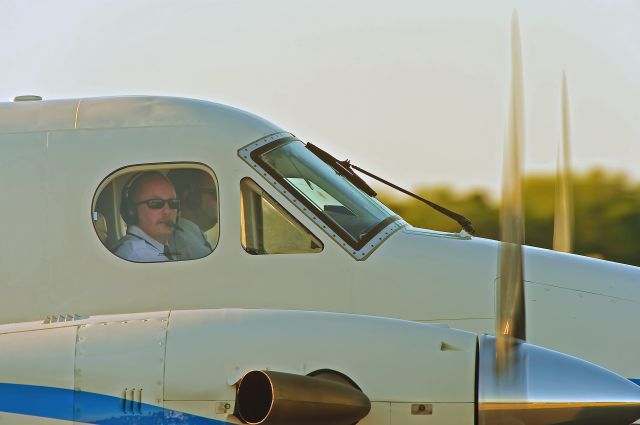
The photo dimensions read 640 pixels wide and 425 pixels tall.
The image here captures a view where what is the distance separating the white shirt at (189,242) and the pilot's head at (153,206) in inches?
2.1

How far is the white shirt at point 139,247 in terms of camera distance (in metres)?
7.26

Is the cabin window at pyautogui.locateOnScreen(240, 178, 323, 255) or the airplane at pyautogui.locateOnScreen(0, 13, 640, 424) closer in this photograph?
the airplane at pyautogui.locateOnScreen(0, 13, 640, 424)

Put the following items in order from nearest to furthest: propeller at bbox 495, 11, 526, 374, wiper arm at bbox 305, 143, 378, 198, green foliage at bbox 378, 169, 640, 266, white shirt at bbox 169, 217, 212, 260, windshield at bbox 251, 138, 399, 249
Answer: propeller at bbox 495, 11, 526, 374
white shirt at bbox 169, 217, 212, 260
windshield at bbox 251, 138, 399, 249
wiper arm at bbox 305, 143, 378, 198
green foliage at bbox 378, 169, 640, 266

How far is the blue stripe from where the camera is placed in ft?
20.2

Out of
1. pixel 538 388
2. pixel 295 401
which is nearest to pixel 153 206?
pixel 295 401

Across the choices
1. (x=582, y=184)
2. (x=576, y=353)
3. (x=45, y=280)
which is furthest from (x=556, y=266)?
(x=582, y=184)

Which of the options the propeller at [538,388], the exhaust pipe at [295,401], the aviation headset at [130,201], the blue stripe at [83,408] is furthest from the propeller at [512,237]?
the aviation headset at [130,201]

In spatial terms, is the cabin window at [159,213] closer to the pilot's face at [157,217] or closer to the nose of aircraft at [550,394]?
the pilot's face at [157,217]

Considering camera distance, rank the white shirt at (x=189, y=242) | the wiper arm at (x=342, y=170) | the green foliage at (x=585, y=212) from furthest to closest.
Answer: the green foliage at (x=585, y=212) < the wiper arm at (x=342, y=170) < the white shirt at (x=189, y=242)

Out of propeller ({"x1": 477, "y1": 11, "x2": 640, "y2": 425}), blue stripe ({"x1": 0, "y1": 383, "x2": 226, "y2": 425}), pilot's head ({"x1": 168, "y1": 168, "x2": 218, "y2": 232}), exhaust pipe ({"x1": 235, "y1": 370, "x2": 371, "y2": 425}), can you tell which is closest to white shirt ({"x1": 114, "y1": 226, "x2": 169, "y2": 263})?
pilot's head ({"x1": 168, "y1": 168, "x2": 218, "y2": 232})

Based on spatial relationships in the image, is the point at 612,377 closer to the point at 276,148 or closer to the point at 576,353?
the point at 576,353

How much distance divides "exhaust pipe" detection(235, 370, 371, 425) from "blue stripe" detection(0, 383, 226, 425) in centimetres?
24

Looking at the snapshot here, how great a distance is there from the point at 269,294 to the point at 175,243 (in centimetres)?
67

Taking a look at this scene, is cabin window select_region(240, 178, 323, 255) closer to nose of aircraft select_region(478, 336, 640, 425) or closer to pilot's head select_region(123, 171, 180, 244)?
pilot's head select_region(123, 171, 180, 244)
